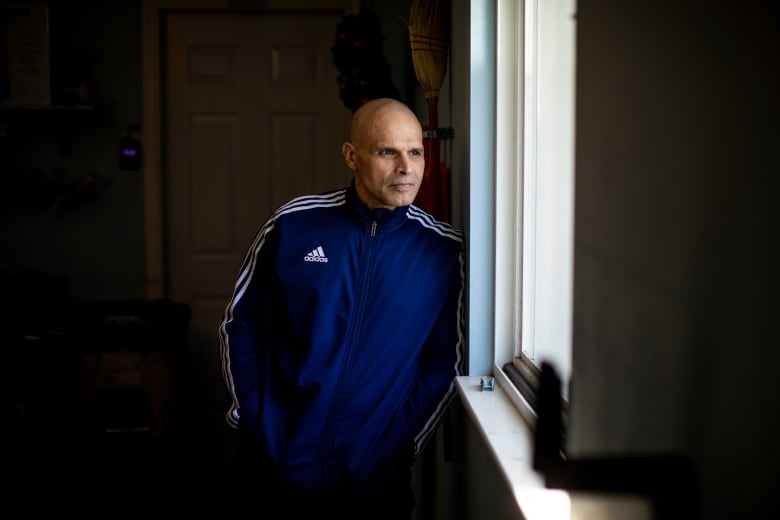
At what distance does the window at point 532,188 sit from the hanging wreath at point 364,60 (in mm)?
979

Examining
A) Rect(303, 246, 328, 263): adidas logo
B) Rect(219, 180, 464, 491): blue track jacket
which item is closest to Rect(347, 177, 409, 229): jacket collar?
Rect(219, 180, 464, 491): blue track jacket

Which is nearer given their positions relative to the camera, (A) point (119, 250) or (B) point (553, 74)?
(B) point (553, 74)

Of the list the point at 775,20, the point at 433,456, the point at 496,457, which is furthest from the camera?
the point at 433,456

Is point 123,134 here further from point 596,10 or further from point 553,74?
point 596,10

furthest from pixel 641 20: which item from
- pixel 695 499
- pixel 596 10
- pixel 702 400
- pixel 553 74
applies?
pixel 553 74

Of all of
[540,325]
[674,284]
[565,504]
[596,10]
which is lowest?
[565,504]

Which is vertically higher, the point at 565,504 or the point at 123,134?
the point at 123,134

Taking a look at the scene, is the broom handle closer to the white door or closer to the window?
the window

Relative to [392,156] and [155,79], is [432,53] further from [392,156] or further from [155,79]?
[155,79]

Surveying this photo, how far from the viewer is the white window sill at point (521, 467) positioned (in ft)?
2.93

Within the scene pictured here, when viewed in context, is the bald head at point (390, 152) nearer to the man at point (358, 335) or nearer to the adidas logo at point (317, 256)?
the man at point (358, 335)

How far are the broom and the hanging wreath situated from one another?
2.01 feet

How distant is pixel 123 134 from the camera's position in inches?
145

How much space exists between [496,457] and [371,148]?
2.56 feet
